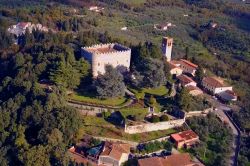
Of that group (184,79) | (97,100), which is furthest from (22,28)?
(97,100)

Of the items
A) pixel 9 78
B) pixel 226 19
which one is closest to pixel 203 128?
pixel 9 78

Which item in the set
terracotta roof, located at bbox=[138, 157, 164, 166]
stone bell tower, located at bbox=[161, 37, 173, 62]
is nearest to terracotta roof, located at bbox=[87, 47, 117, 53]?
stone bell tower, located at bbox=[161, 37, 173, 62]

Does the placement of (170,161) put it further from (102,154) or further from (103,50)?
(103,50)

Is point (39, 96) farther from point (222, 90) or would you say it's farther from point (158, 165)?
point (222, 90)

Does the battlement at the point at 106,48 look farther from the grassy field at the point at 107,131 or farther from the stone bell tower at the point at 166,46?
the grassy field at the point at 107,131

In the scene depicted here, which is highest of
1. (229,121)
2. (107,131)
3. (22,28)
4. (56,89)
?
(22,28)

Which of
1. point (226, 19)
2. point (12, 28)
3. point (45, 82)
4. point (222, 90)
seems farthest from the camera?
point (226, 19)

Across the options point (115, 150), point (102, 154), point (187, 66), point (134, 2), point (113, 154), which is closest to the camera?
point (102, 154)
